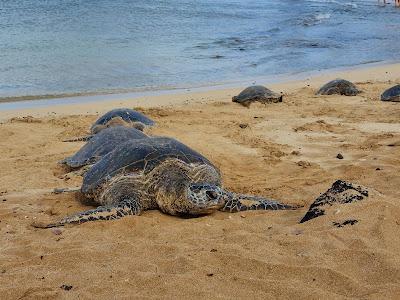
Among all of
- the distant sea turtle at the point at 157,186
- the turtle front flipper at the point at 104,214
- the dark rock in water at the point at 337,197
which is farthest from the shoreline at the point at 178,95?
the dark rock in water at the point at 337,197

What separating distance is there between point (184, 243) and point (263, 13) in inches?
1108

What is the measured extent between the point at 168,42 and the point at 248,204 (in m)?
15.3

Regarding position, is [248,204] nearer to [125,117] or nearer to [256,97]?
[125,117]

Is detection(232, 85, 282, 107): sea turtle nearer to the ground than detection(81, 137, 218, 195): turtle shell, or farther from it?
farther from it

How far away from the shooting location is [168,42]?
1864 cm

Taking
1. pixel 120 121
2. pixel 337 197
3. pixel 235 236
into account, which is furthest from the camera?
pixel 120 121

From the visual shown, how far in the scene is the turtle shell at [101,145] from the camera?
5.79 meters

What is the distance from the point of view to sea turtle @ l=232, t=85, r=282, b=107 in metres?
9.92

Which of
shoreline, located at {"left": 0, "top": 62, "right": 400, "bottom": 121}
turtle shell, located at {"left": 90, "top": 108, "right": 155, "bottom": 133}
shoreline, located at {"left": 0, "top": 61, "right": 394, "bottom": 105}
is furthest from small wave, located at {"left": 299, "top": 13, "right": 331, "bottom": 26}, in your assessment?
turtle shell, located at {"left": 90, "top": 108, "right": 155, "bottom": 133}

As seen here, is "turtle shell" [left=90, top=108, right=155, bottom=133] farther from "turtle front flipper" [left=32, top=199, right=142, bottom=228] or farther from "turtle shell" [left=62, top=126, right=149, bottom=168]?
"turtle front flipper" [left=32, top=199, right=142, bottom=228]

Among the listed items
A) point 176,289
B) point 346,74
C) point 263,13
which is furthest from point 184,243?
point 263,13

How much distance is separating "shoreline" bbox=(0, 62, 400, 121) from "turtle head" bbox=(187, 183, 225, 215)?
243 inches

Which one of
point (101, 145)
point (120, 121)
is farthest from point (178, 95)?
point (101, 145)

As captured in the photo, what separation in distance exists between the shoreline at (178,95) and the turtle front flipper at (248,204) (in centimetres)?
614
